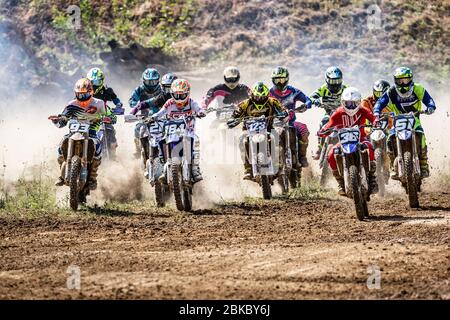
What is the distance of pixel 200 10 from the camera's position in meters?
37.3

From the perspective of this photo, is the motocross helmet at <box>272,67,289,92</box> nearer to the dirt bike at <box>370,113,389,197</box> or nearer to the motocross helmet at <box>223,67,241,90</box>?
the motocross helmet at <box>223,67,241,90</box>

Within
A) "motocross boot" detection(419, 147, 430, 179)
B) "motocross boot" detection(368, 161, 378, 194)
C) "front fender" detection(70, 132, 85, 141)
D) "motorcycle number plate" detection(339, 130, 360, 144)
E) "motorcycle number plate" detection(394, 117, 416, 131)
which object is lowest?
"motocross boot" detection(368, 161, 378, 194)

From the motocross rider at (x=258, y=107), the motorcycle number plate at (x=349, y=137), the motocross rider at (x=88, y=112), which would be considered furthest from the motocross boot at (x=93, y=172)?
the motorcycle number plate at (x=349, y=137)

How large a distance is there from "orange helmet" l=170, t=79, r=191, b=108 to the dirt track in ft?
6.05

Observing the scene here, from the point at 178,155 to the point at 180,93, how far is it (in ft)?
4.04

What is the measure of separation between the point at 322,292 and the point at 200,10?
2762 centimetres

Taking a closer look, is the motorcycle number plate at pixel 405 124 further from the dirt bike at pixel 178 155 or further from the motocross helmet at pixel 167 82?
the motocross helmet at pixel 167 82

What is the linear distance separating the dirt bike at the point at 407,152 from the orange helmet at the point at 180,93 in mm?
3499

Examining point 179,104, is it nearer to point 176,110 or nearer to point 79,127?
point 176,110

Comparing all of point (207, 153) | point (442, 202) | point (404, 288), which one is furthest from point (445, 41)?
point (404, 288)

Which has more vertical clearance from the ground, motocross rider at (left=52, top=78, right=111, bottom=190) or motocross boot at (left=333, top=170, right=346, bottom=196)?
motocross rider at (left=52, top=78, right=111, bottom=190)

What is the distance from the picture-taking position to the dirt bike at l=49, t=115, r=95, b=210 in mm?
17359

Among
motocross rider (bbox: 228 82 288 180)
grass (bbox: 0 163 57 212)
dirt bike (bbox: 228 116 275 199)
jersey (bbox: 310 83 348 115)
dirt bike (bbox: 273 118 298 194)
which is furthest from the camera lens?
jersey (bbox: 310 83 348 115)

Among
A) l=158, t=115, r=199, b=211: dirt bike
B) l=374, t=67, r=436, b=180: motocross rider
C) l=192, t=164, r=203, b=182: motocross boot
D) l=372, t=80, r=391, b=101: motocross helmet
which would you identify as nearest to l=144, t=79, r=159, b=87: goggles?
l=158, t=115, r=199, b=211: dirt bike
